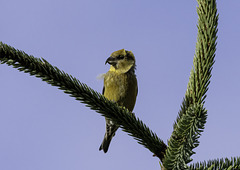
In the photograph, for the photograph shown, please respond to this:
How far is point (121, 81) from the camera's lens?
6.20 meters

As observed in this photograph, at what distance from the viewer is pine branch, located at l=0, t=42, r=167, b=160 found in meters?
2.33

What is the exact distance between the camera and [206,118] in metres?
1.98

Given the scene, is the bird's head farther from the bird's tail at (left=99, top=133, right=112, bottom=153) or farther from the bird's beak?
the bird's tail at (left=99, top=133, right=112, bottom=153)

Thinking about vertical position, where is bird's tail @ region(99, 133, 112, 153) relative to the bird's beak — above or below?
below

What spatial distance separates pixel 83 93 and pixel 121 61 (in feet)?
13.6

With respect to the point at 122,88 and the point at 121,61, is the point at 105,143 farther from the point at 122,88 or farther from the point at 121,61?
the point at 121,61

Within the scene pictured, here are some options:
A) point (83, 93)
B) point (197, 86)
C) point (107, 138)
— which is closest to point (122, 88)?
point (107, 138)

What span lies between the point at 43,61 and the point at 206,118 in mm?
1313

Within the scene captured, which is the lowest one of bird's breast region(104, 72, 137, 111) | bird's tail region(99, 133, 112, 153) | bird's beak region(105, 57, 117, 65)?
bird's tail region(99, 133, 112, 153)

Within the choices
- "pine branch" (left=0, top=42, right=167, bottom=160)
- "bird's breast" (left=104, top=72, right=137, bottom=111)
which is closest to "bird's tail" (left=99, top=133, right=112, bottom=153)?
"bird's breast" (left=104, top=72, right=137, bottom=111)

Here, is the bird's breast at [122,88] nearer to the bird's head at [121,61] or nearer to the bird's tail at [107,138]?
the bird's head at [121,61]

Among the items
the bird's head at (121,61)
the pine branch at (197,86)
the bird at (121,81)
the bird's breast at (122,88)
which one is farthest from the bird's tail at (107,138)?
the pine branch at (197,86)

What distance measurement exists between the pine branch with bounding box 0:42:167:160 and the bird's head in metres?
3.85

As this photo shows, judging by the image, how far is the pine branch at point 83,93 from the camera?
2.33 metres
